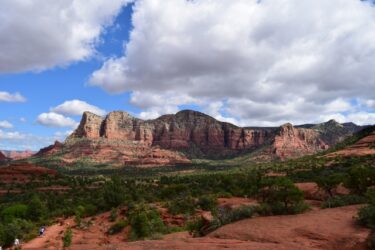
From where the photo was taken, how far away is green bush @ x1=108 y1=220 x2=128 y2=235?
124 ft

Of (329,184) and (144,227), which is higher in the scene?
(329,184)

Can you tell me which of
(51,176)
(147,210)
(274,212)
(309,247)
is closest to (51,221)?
(147,210)

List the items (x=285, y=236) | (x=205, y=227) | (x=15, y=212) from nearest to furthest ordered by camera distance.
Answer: (x=285, y=236) → (x=205, y=227) → (x=15, y=212)

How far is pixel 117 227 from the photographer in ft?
125

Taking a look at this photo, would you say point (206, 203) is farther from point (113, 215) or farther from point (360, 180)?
point (360, 180)

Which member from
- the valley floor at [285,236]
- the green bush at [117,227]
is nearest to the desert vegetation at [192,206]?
the green bush at [117,227]

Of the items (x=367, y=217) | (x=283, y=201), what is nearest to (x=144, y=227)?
(x=283, y=201)

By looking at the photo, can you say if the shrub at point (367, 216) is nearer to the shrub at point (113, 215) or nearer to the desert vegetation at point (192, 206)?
the desert vegetation at point (192, 206)

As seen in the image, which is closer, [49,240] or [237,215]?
[237,215]

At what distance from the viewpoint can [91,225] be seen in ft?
138

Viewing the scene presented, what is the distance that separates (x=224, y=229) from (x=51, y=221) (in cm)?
3617

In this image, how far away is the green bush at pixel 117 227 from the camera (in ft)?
124

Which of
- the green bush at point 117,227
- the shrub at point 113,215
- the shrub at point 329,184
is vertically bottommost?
the green bush at point 117,227

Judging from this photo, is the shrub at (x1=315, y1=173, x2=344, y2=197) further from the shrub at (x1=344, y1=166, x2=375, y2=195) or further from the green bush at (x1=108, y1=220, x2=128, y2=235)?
the green bush at (x1=108, y1=220, x2=128, y2=235)
